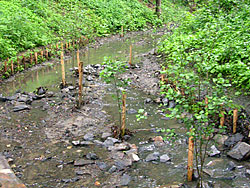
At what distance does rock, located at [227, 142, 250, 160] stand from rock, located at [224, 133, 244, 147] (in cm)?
29

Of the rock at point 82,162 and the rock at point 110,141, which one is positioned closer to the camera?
the rock at point 82,162

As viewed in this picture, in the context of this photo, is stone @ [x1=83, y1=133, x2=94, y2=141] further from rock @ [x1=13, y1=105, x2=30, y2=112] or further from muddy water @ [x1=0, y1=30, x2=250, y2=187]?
rock @ [x1=13, y1=105, x2=30, y2=112]

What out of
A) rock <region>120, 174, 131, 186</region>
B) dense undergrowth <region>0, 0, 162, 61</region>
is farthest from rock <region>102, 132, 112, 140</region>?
dense undergrowth <region>0, 0, 162, 61</region>

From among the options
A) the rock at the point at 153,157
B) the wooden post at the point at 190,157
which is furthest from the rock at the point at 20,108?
the wooden post at the point at 190,157

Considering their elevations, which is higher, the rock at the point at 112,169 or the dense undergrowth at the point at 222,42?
the dense undergrowth at the point at 222,42

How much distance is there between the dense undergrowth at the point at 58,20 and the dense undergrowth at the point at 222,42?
402 cm

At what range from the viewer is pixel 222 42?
894 cm

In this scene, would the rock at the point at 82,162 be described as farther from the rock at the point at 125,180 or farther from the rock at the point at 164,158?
the rock at the point at 164,158

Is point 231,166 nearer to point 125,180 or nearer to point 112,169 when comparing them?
point 125,180

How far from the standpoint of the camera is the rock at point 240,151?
211 inches

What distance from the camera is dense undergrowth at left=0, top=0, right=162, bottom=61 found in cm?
1230

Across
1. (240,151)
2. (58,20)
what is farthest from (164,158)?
(58,20)

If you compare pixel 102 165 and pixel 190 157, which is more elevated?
pixel 190 157

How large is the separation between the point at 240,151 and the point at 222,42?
4526 mm
